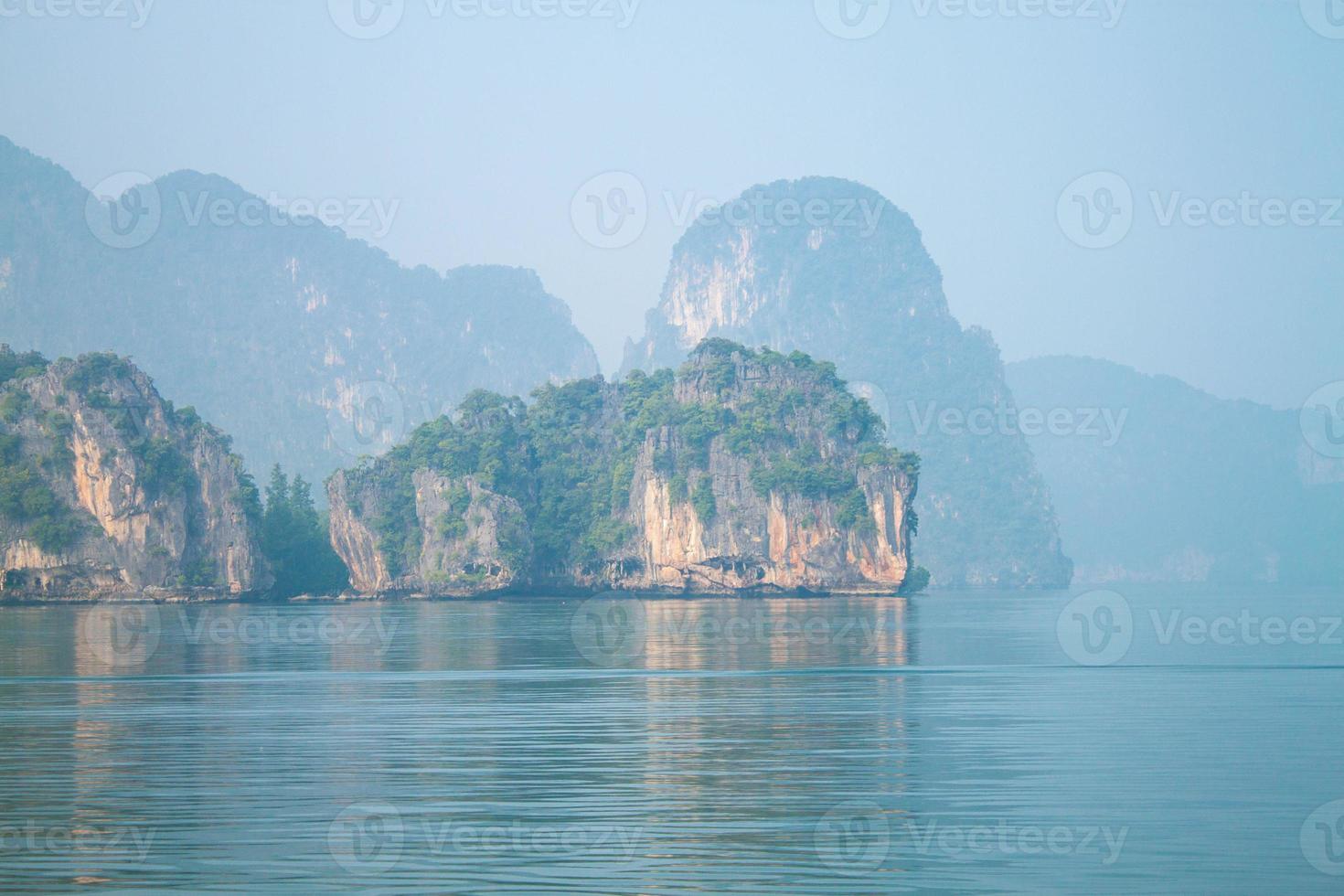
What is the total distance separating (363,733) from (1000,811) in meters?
11.3

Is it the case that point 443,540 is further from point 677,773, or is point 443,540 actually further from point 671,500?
point 677,773

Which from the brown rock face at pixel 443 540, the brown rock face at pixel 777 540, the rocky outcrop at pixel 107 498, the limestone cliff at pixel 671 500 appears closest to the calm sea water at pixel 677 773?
the rocky outcrop at pixel 107 498

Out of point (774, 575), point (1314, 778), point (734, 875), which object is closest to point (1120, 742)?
point (1314, 778)

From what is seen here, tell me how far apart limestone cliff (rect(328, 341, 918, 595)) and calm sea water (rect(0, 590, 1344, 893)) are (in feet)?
234

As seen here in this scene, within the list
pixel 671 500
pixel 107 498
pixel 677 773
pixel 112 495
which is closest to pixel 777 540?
pixel 671 500

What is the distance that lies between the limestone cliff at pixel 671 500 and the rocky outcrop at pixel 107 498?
1771cm

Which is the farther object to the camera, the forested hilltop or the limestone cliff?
the limestone cliff

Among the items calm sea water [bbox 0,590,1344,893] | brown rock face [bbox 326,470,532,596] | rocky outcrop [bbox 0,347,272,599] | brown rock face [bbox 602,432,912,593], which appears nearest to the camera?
calm sea water [bbox 0,590,1344,893]

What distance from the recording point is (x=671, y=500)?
116 m

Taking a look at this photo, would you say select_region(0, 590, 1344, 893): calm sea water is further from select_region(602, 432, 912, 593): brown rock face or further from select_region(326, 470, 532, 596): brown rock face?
select_region(326, 470, 532, 596): brown rock face

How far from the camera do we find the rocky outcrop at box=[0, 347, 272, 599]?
3851 inches

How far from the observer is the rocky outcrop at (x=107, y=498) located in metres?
97.8

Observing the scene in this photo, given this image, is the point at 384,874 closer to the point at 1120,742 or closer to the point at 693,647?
the point at 1120,742

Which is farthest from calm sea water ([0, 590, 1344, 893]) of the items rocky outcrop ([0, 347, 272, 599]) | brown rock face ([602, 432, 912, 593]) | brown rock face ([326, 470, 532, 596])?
brown rock face ([326, 470, 532, 596])
